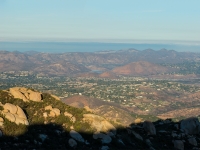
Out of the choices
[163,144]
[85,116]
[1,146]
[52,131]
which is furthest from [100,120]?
[1,146]

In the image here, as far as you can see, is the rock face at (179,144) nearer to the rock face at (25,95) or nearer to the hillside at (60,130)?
the hillside at (60,130)

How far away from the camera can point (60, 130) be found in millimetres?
39188

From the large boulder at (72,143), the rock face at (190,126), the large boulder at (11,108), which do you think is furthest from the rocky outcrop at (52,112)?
the rock face at (190,126)

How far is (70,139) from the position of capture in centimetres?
3609

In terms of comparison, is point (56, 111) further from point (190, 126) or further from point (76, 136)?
point (190, 126)

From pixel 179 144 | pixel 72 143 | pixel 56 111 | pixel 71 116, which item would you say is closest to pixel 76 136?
pixel 72 143

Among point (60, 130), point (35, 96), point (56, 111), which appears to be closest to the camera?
point (60, 130)

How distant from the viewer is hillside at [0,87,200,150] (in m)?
34.8

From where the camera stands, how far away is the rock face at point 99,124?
41.2 metres

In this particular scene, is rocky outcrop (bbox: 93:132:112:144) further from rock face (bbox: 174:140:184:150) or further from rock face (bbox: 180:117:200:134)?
rock face (bbox: 180:117:200:134)

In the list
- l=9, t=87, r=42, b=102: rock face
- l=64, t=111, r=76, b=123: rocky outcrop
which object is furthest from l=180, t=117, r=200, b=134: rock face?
l=9, t=87, r=42, b=102: rock face

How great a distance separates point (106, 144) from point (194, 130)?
84.4ft

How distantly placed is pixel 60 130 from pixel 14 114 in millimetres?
6356

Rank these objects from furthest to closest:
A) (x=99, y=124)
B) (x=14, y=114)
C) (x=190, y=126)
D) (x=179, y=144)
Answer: (x=190, y=126)
(x=179, y=144)
(x=99, y=124)
(x=14, y=114)
